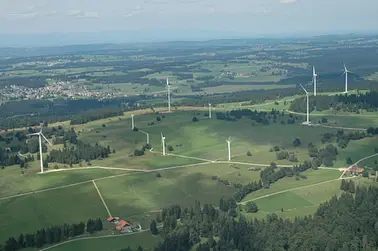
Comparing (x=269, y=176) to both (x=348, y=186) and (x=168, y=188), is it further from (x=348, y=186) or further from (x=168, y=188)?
(x=168, y=188)

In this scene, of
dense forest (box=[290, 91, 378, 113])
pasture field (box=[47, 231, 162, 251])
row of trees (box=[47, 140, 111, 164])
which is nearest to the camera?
pasture field (box=[47, 231, 162, 251])

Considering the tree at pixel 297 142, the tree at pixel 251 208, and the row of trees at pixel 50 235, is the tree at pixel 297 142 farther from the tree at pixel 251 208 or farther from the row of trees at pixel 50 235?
the row of trees at pixel 50 235

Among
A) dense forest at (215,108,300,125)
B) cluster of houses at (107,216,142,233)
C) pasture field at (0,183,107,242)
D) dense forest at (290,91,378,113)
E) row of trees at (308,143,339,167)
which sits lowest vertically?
pasture field at (0,183,107,242)

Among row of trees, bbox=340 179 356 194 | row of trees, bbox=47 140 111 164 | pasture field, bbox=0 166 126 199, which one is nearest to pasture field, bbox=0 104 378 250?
pasture field, bbox=0 166 126 199

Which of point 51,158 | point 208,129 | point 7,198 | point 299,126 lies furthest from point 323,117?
point 7,198

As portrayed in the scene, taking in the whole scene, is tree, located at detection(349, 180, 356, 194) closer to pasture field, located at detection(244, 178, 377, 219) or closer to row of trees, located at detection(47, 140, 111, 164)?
pasture field, located at detection(244, 178, 377, 219)

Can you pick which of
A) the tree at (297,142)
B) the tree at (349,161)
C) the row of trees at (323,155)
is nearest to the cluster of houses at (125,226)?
the row of trees at (323,155)
